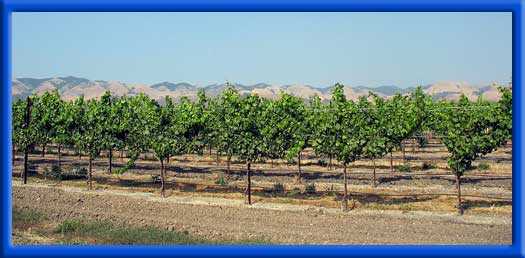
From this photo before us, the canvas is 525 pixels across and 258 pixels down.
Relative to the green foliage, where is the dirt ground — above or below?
below

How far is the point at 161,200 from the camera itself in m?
22.5

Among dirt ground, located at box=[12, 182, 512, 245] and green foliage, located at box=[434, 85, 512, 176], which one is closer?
dirt ground, located at box=[12, 182, 512, 245]

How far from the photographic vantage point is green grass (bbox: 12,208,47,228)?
17.9 m

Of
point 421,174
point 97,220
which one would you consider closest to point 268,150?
point 97,220

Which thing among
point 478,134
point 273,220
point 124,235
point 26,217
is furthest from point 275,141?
point 26,217

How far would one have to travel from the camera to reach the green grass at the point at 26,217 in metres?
17.9

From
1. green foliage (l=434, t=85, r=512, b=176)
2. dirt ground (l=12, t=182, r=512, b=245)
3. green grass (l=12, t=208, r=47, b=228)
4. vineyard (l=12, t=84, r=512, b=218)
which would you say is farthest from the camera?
vineyard (l=12, t=84, r=512, b=218)

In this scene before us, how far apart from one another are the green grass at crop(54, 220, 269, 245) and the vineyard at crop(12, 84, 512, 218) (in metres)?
5.73

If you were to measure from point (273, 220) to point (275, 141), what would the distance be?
4.81m

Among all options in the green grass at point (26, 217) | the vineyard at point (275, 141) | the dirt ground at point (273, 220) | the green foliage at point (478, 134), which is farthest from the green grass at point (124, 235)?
the green foliage at point (478, 134)

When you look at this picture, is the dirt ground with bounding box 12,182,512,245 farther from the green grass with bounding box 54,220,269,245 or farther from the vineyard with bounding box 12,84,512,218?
the vineyard with bounding box 12,84,512,218

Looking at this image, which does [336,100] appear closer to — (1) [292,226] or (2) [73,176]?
(1) [292,226]

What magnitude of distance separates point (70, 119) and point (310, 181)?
41.0 ft

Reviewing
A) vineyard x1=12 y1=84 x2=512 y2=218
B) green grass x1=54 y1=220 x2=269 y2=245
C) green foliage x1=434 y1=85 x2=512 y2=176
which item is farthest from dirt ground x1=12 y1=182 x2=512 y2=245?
green foliage x1=434 y1=85 x2=512 y2=176
